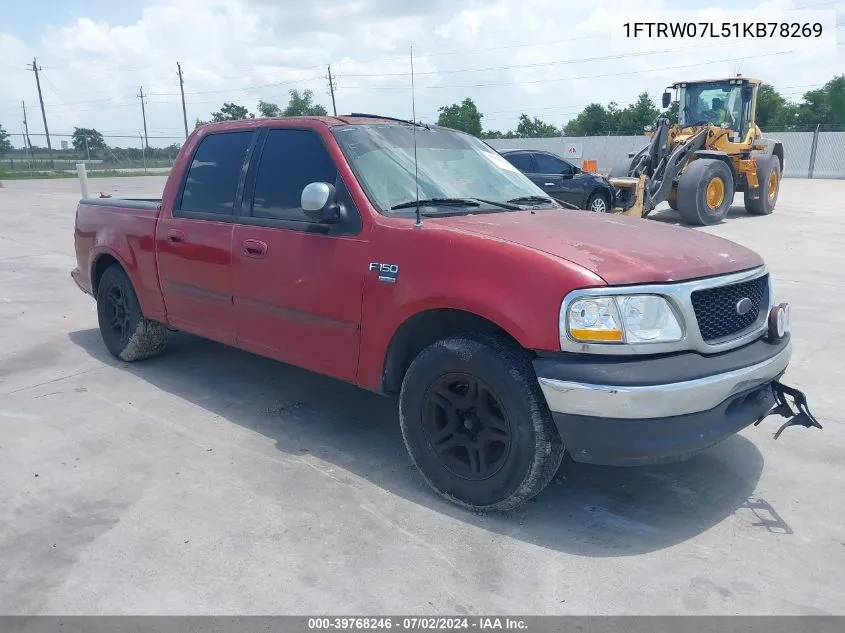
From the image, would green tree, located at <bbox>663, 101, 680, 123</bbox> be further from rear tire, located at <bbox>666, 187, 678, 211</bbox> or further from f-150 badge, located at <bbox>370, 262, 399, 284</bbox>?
f-150 badge, located at <bbox>370, 262, 399, 284</bbox>

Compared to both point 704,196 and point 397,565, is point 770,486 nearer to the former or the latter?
point 397,565

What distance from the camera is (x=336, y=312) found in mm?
3838

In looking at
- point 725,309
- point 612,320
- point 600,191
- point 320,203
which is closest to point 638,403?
point 612,320

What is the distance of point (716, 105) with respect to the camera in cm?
1703

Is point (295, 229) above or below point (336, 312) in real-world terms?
above

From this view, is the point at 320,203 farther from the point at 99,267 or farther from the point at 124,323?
the point at 99,267

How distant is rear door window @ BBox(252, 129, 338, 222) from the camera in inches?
161

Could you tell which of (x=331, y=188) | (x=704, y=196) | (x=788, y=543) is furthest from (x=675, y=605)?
(x=704, y=196)

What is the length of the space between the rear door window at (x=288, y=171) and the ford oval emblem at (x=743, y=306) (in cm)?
221

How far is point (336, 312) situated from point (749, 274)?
2128 mm

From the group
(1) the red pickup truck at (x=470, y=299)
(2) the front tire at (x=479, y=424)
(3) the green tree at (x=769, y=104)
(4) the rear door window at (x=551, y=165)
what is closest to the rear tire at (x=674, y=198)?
(4) the rear door window at (x=551, y=165)
